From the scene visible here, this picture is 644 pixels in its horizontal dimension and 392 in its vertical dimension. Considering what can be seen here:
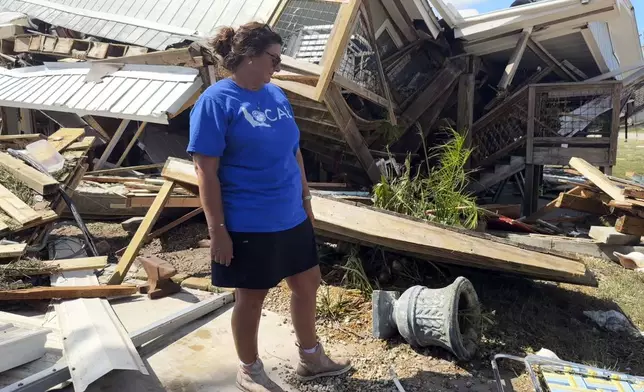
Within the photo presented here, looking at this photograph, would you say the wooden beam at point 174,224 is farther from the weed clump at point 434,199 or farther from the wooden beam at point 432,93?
the wooden beam at point 432,93

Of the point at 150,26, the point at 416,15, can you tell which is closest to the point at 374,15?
the point at 416,15

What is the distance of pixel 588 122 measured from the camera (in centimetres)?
792

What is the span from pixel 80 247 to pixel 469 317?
3.81 metres

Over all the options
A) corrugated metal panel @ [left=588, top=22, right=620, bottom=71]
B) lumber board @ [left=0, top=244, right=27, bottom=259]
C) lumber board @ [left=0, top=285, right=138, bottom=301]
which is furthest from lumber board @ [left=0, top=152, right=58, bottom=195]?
corrugated metal panel @ [left=588, top=22, right=620, bottom=71]

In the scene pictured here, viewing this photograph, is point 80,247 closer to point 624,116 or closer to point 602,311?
point 602,311

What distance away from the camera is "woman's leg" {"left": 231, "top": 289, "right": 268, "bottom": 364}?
2.47 m

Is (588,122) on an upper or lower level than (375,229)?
upper

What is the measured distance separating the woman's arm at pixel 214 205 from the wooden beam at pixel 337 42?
3.27m

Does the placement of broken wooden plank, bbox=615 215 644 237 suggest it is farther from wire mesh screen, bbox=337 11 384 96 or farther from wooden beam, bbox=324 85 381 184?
wire mesh screen, bbox=337 11 384 96

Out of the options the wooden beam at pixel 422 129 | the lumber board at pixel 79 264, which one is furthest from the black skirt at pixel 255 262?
the wooden beam at pixel 422 129

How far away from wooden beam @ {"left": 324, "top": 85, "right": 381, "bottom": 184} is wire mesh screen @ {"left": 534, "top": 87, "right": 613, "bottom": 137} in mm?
2844

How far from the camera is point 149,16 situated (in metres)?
8.94

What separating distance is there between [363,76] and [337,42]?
1097 millimetres

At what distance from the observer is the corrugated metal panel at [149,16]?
26.2ft
